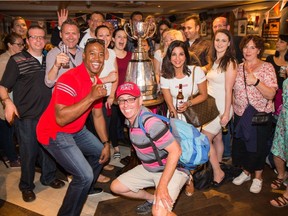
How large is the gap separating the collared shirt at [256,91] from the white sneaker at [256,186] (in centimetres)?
85

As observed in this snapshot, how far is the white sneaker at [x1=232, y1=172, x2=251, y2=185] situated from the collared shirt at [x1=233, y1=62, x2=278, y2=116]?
833mm

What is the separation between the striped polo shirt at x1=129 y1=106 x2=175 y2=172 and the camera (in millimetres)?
2029

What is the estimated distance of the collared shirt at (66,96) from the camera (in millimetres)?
2250

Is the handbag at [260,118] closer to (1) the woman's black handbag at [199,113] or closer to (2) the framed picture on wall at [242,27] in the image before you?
(1) the woman's black handbag at [199,113]

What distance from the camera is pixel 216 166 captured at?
131 inches

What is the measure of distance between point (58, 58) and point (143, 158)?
128 centimetres

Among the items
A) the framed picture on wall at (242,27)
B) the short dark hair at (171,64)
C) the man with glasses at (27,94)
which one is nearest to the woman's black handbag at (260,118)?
the short dark hair at (171,64)

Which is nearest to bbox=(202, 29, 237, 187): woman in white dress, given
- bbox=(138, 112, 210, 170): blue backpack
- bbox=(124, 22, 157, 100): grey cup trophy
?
bbox=(124, 22, 157, 100): grey cup trophy

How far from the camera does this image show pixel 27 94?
2.89 m

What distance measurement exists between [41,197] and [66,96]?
1603 mm

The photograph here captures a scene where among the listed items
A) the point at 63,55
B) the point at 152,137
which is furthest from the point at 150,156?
the point at 63,55

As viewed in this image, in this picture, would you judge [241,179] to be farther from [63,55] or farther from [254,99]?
[63,55]

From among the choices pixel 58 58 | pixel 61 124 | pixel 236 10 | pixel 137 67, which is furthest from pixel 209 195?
pixel 236 10

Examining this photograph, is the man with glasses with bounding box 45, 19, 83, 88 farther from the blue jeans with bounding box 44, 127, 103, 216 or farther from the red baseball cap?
the red baseball cap
